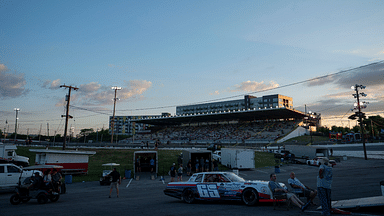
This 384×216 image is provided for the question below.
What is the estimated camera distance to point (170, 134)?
9181 centimetres

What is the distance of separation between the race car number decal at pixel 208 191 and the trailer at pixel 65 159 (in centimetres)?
1916

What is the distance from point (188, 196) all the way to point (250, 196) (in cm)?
300

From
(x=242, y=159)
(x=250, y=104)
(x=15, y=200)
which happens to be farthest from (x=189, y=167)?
(x=250, y=104)

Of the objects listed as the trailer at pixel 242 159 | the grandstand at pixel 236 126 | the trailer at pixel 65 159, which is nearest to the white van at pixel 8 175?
the trailer at pixel 65 159

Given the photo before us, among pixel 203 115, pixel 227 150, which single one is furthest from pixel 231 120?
pixel 227 150

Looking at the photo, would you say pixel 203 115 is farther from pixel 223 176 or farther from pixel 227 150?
pixel 223 176

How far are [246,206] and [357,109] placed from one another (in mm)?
43392

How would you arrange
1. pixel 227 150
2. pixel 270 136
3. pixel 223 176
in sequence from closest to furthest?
pixel 223 176 → pixel 227 150 → pixel 270 136

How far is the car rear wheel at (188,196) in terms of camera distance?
12.0m

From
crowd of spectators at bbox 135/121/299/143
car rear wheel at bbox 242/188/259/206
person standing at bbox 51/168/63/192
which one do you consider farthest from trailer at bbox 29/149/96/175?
crowd of spectators at bbox 135/121/299/143

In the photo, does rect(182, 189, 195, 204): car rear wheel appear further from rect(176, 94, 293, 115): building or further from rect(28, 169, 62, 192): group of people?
rect(176, 94, 293, 115): building

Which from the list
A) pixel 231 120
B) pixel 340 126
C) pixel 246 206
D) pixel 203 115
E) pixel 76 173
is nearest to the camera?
pixel 246 206

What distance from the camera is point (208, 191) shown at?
11719 mm

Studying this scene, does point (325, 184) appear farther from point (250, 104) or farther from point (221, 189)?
point (250, 104)
